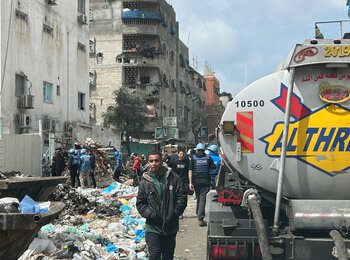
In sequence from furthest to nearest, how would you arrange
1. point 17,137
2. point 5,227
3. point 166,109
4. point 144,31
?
point 166,109 < point 144,31 < point 17,137 < point 5,227

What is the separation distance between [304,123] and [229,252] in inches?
55.4

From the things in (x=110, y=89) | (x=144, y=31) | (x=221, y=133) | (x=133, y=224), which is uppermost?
(x=144, y=31)

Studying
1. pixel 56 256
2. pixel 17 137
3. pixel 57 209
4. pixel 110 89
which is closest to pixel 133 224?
pixel 56 256

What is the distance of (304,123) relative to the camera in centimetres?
429

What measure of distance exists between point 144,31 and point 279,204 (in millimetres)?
45626

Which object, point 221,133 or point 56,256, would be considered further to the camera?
point 56,256

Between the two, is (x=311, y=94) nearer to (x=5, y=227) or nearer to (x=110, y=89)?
(x=5, y=227)

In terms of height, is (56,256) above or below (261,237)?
below

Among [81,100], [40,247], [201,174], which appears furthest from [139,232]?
[81,100]

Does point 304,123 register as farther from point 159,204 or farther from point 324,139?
point 159,204

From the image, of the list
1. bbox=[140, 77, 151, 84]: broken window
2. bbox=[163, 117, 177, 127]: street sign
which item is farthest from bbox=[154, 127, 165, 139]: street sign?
bbox=[140, 77, 151, 84]: broken window

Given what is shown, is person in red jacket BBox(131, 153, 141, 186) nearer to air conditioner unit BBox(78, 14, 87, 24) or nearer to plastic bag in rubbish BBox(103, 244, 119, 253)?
plastic bag in rubbish BBox(103, 244, 119, 253)

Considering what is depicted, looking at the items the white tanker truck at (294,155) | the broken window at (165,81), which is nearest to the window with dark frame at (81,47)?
the broken window at (165,81)

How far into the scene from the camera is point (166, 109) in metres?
51.7
